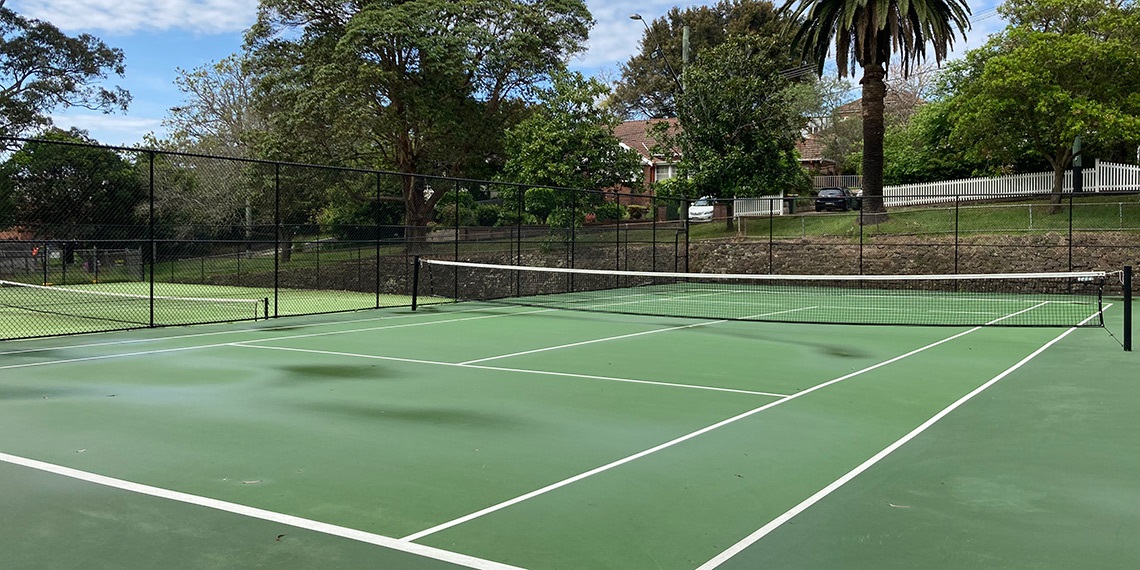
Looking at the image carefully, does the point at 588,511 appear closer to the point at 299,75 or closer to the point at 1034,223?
the point at 1034,223

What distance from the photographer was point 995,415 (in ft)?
26.1

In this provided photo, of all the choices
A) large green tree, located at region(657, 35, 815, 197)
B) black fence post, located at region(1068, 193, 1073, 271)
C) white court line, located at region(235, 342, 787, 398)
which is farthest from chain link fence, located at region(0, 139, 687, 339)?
black fence post, located at region(1068, 193, 1073, 271)

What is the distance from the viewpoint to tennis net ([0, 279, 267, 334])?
1709 cm

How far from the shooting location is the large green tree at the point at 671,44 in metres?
57.4

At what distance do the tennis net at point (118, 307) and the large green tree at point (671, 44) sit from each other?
38.1 metres

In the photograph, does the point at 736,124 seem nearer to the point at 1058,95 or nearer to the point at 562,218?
the point at 562,218

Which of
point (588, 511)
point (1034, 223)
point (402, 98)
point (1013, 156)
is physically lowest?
point (588, 511)

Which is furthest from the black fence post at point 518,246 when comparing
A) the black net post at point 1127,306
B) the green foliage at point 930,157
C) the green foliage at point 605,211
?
the green foliage at point 930,157

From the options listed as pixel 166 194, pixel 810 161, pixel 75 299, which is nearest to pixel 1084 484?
pixel 75 299

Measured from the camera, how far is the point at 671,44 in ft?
194

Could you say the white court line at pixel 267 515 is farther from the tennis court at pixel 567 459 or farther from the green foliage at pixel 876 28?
the green foliage at pixel 876 28

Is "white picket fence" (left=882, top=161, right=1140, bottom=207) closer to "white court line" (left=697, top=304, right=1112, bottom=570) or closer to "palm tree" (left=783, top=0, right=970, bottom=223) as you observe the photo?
"palm tree" (left=783, top=0, right=970, bottom=223)

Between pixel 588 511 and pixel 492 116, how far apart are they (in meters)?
34.2

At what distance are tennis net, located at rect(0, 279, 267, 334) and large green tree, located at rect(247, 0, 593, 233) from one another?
12.4 meters
